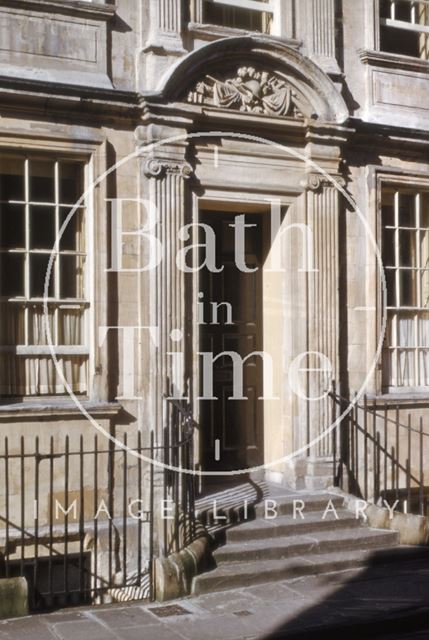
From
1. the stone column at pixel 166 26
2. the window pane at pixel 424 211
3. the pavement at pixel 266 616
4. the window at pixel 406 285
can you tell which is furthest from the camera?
the window pane at pixel 424 211

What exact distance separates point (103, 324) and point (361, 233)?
3.36 m

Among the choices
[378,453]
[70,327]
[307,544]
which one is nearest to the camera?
[307,544]

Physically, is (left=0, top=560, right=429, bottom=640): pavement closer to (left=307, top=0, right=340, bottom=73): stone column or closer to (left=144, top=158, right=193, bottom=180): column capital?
(left=144, top=158, right=193, bottom=180): column capital

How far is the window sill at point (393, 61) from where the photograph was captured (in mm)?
11242

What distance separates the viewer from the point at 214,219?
11000mm

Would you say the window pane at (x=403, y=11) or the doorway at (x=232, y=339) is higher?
the window pane at (x=403, y=11)

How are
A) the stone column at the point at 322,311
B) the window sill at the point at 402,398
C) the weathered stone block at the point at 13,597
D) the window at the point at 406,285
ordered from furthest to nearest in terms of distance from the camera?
the window at the point at 406,285
the window sill at the point at 402,398
the stone column at the point at 322,311
the weathered stone block at the point at 13,597

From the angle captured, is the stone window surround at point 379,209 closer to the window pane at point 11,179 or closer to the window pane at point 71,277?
the window pane at point 71,277

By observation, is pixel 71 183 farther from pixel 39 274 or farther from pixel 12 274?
pixel 12 274

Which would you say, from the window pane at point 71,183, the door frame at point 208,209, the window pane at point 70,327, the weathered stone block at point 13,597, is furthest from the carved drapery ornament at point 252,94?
the weathered stone block at point 13,597

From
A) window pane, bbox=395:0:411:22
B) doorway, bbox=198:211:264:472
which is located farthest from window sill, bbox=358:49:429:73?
doorway, bbox=198:211:264:472

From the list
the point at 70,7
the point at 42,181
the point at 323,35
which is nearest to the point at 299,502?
the point at 42,181

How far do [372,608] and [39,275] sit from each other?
14.3ft

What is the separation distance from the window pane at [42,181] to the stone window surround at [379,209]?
378cm
